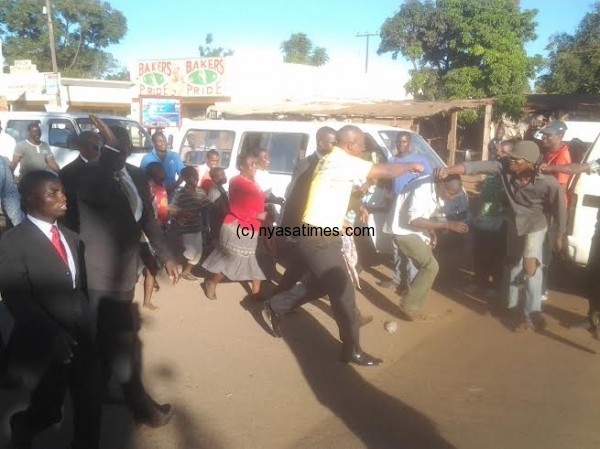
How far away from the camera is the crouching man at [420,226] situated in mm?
5055

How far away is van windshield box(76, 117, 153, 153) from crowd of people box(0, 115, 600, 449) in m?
4.43

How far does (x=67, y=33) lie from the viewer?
145ft

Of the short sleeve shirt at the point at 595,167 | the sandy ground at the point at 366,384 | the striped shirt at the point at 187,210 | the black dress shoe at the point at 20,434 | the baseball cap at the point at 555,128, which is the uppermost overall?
the baseball cap at the point at 555,128

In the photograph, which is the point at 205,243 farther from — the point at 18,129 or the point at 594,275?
the point at 18,129

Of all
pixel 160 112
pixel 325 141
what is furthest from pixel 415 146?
pixel 160 112

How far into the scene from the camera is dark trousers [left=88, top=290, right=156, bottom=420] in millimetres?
3256

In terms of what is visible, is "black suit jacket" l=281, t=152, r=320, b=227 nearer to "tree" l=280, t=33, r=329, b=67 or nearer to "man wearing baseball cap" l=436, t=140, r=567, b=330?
"man wearing baseball cap" l=436, t=140, r=567, b=330

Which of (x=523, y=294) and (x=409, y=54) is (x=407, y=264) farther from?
(x=409, y=54)

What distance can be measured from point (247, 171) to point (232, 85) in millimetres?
16145

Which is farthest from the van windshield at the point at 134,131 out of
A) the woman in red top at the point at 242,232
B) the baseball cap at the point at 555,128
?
the baseball cap at the point at 555,128

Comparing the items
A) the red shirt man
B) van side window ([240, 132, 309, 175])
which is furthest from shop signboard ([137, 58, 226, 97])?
the red shirt man

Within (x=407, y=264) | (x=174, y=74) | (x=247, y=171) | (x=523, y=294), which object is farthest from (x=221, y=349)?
(x=174, y=74)

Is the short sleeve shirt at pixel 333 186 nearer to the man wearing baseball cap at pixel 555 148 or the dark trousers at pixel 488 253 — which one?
the dark trousers at pixel 488 253

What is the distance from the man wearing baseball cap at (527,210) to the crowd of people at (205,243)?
0.5 inches
